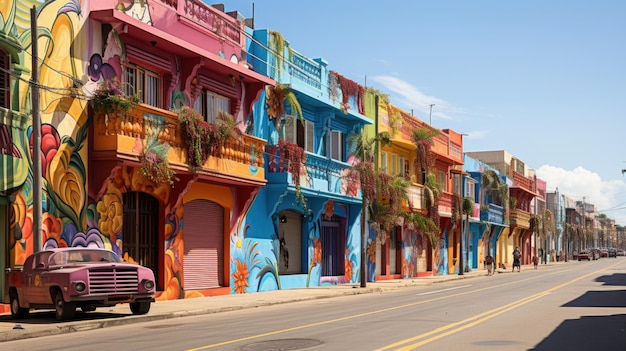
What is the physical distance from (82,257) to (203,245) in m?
8.83

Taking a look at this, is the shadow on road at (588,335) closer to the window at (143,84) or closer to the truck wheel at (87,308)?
the truck wheel at (87,308)

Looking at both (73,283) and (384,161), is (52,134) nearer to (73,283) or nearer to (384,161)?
(73,283)

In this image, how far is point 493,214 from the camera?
6975 centimetres

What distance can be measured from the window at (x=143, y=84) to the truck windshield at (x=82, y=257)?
5634 millimetres

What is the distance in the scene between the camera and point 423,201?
155 feet

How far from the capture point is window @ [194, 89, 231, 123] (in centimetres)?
2770

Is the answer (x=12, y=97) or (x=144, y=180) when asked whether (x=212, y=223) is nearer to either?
(x=144, y=180)

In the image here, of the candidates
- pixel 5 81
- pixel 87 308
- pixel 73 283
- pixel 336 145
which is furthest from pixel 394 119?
pixel 73 283

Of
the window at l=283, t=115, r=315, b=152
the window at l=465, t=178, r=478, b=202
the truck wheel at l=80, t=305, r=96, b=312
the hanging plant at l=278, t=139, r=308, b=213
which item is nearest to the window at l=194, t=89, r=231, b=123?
the hanging plant at l=278, t=139, r=308, b=213

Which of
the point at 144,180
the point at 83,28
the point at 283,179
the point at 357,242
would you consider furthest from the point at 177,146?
the point at 357,242

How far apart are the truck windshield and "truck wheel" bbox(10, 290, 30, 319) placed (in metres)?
1.37

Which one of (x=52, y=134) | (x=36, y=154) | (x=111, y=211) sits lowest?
(x=111, y=211)

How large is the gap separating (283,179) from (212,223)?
3740mm

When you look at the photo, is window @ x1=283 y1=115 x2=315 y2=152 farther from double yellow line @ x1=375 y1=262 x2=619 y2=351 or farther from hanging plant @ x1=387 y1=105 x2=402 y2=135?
double yellow line @ x1=375 y1=262 x2=619 y2=351
